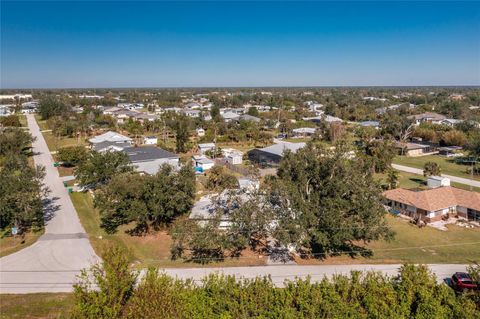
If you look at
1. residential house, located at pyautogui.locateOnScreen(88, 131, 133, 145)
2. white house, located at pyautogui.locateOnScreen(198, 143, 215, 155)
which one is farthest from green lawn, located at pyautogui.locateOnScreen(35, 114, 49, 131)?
white house, located at pyautogui.locateOnScreen(198, 143, 215, 155)

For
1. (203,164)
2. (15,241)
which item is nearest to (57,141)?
(203,164)

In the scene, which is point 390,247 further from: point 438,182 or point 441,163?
point 441,163

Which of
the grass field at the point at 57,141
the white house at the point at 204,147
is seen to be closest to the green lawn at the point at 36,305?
the white house at the point at 204,147

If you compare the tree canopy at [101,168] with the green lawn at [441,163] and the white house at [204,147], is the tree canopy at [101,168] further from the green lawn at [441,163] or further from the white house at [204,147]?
the green lawn at [441,163]

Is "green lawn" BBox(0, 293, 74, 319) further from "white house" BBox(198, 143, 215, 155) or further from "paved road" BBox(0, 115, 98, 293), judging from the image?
"white house" BBox(198, 143, 215, 155)

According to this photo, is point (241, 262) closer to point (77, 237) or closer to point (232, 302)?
point (232, 302)

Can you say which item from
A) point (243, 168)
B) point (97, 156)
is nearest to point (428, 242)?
point (243, 168)
